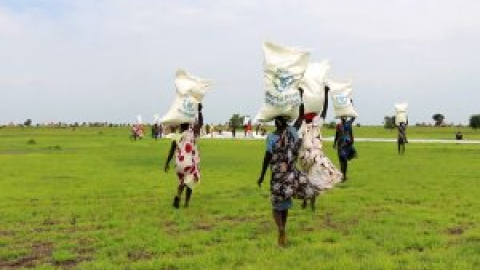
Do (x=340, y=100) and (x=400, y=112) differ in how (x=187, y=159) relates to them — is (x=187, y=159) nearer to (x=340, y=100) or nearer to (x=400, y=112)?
(x=340, y=100)

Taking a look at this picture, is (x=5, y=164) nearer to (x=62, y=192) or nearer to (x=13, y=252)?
(x=62, y=192)

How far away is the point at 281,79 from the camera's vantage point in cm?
1063

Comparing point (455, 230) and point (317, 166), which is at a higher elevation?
point (317, 166)

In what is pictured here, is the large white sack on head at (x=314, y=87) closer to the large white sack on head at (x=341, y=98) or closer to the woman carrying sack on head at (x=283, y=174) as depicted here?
the woman carrying sack on head at (x=283, y=174)

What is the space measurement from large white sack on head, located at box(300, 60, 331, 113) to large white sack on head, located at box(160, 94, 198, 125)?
8.66 feet

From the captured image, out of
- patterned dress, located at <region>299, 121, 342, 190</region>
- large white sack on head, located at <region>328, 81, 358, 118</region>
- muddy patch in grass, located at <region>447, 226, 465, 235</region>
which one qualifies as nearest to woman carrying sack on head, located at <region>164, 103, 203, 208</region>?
patterned dress, located at <region>299, 121, 342, 190</region>

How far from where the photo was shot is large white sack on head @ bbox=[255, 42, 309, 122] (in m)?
10.5

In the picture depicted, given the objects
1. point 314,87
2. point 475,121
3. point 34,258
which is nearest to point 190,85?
point 314,87

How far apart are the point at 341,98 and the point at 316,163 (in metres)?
3.53

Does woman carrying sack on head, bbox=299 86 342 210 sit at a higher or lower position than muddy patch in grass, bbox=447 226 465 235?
higher

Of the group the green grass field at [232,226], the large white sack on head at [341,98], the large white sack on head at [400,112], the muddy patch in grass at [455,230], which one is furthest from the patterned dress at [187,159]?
the large white sack on head at [400,112]

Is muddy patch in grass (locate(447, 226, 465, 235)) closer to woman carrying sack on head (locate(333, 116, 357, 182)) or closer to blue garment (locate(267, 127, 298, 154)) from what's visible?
blue garment (locate(267, 127, 298, 154))

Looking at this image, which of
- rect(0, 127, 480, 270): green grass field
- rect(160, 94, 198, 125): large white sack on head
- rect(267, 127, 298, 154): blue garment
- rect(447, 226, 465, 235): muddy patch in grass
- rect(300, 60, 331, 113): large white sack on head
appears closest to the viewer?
rect(0, 127, 480, 270): green grass field

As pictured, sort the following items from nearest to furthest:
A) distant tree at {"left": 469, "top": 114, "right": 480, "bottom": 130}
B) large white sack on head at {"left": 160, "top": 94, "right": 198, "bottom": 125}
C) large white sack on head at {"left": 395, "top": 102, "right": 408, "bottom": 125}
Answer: large white sack on head at {"left": 160, "top": 94, "right": 198, "bottom": 125}, large white sack on head at {"left": 395, "top": 102, "right": 408, "bottom": 125}, distant tree at {"left": 469, "top": 114, "right": 480, "bottom": 130}
